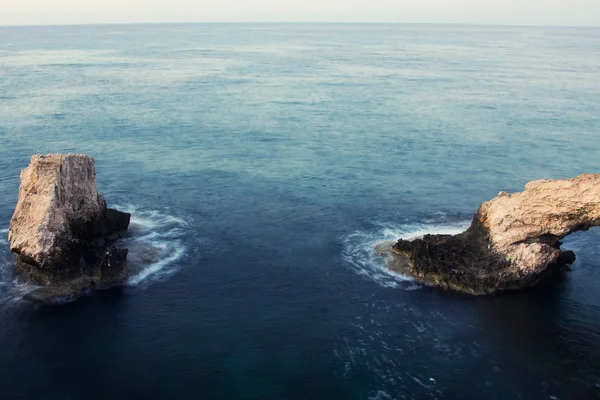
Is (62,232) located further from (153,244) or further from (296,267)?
(296,267)

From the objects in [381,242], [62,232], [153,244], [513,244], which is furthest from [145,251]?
[513,244]

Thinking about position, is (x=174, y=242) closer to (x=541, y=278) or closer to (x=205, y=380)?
(x=205, y=380)

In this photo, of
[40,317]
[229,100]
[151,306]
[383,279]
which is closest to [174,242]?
[151,306]

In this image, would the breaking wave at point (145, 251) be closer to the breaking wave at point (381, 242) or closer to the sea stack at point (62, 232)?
the sea stack at point (62, 232)

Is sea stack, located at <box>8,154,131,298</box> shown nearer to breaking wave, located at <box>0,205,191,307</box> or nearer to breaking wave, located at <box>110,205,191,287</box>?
breaking wave, located at <box>0,205,191,307</box>

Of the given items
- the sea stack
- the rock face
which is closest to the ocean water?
the rock face

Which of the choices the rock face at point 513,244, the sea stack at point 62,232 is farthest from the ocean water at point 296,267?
the sea stack at point 62,232
